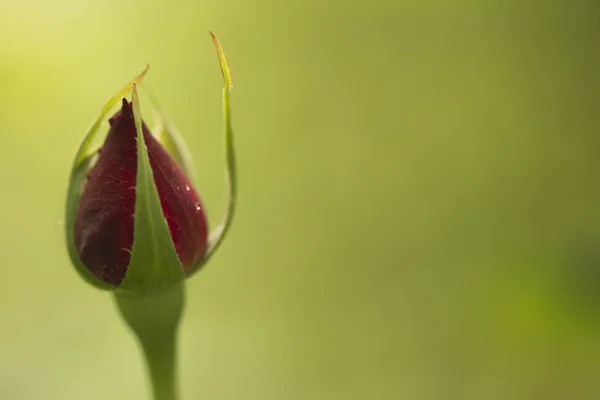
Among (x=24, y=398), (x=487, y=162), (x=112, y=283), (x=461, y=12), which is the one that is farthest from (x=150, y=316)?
(x=461, y=12)

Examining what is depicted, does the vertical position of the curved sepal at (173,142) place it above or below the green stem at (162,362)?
above

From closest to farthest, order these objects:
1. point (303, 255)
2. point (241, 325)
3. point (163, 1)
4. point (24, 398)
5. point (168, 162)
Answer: point (168, 162) → point (24, 398) → point (241, 325) → point (303, 255) → point (163, 1)

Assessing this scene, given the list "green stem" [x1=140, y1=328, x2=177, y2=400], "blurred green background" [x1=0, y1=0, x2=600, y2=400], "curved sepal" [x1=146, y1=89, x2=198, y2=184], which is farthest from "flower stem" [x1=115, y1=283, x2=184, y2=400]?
"blurred green background" [x1=0, y1=0, x2=600, y2=400]

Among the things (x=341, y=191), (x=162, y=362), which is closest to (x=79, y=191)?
(x=162, y=362)

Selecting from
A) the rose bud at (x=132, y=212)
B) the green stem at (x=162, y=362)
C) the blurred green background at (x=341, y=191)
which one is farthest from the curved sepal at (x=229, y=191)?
the blurred green background at (x=341, y=191)

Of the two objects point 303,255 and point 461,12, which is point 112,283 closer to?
point 303,255

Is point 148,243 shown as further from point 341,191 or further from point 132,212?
point 341,191

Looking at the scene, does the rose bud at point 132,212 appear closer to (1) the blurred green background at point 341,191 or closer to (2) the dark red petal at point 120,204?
(2) the dark red petal at point 120,204
